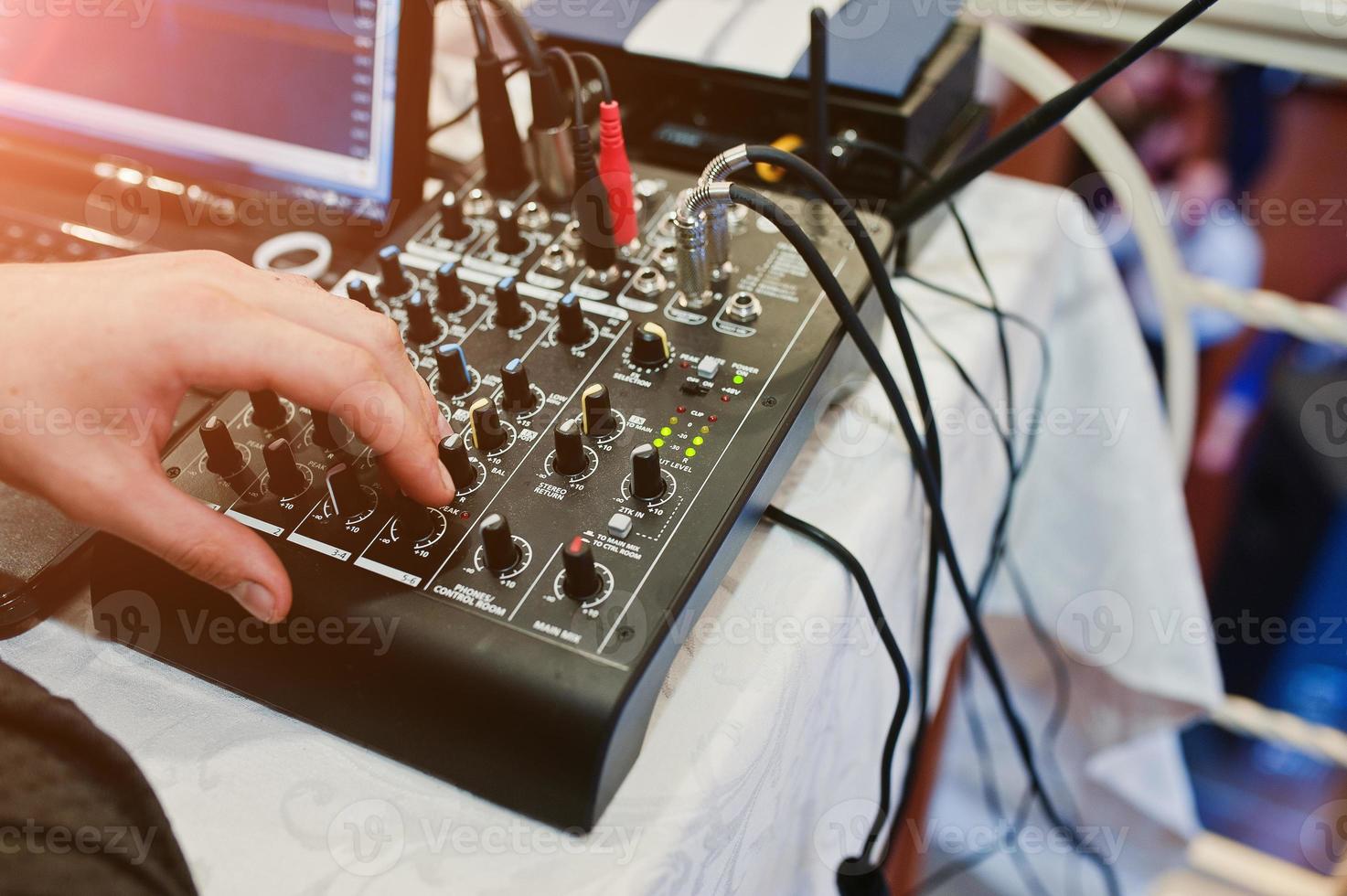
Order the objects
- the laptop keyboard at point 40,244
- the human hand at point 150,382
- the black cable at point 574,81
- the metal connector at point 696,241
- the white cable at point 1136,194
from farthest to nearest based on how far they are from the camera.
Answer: the white cable at point 1136,194 < the laptop keyboard at point 40,244 < the black cable at point 574,81 < the metal connector at point 696,241 < the human hand at point 150,382

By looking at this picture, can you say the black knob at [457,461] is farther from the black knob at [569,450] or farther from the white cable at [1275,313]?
the white cable at [1275,313]

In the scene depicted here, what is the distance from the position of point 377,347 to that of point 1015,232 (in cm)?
65

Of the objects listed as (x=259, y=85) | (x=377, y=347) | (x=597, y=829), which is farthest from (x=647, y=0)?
(x=597, y=829)

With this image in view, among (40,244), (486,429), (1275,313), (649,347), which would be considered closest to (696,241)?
(649,347)

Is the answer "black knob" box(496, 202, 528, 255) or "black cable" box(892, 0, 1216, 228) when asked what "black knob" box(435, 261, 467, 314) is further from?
"black cable" box(892, 0, 1216, 228)

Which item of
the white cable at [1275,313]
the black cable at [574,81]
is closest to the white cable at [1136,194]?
the white cable at [1275,313]

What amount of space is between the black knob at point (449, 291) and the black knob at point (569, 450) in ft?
0.51

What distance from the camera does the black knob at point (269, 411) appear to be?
1.89 ft

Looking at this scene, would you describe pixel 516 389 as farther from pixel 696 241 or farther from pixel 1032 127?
pixel 1032 127

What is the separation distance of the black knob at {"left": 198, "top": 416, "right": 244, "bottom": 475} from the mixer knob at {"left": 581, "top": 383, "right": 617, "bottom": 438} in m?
0.20

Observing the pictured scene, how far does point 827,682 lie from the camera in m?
0.62

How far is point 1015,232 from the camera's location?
92 cm

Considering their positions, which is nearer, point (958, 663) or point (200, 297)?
point (200, 297)

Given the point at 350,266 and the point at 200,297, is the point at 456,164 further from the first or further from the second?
the point at 200,297
